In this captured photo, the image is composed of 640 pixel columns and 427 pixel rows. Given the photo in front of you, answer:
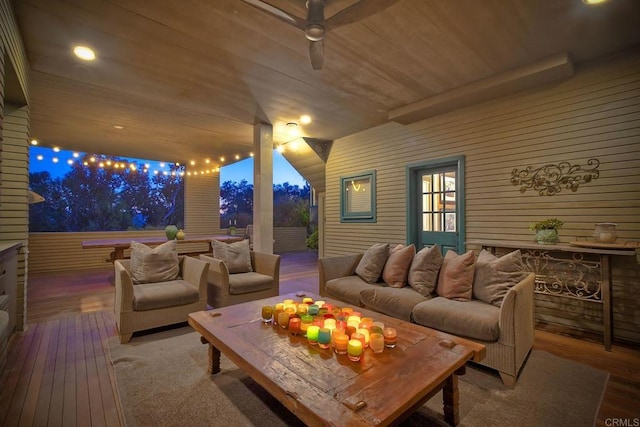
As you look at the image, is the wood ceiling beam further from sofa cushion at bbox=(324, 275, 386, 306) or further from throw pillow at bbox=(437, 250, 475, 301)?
sofa cushion at bbox=(324, 275, 386, 306)

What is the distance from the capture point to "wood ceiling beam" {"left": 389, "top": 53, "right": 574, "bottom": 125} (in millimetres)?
3101

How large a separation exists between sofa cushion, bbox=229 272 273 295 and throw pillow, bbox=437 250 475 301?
212cm

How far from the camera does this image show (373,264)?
11.4 feet

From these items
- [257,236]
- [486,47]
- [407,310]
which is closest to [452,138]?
[486,47]

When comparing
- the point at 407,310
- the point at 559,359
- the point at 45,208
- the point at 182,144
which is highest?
the point at 182,144

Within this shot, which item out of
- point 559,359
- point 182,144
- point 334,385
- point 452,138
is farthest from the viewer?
point 182,144

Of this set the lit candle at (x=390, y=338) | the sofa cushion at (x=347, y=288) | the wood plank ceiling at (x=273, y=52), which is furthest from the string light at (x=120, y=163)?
the lit candle at (x=390, y=338)

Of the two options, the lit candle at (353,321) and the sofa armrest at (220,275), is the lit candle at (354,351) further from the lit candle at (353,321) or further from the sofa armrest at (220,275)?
the sofa armrest at (220,275)

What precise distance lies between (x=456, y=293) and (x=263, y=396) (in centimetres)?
186

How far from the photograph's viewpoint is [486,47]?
115 inches

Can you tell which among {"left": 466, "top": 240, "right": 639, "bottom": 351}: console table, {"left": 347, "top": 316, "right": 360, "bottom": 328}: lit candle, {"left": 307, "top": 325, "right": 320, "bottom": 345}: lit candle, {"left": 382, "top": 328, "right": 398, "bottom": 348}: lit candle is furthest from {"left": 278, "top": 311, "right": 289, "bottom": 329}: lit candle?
{"left": 466, "top": 240, "right": 639, "bottom": 351}: console table

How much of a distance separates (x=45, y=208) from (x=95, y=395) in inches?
337

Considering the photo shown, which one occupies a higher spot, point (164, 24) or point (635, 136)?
point (164, 24)

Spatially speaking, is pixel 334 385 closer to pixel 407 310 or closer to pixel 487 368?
pixel 407 310
